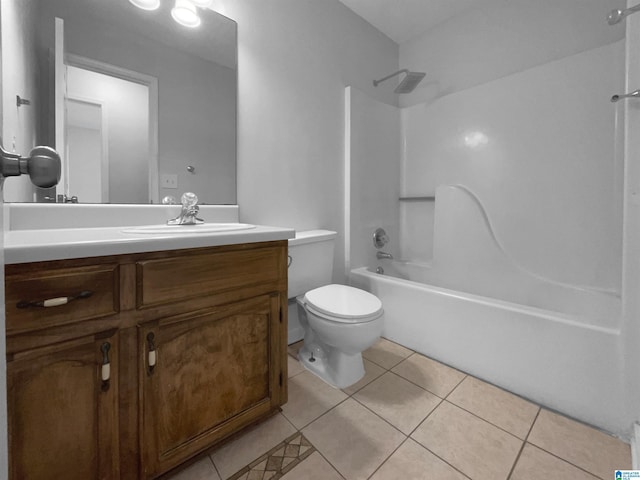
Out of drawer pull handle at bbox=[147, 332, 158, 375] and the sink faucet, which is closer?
drawer pull handle at bbox=[147, 332, 158, 375]

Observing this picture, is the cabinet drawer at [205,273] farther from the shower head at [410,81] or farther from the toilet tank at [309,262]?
the shower head at [410,81]

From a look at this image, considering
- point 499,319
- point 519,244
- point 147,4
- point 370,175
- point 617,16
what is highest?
point 147,4

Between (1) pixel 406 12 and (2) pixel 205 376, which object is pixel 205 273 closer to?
(2) pixel 205 376

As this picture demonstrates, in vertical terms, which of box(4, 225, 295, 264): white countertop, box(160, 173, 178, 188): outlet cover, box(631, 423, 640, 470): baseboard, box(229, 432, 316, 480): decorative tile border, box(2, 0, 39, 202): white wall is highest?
box(2, 0, 39, 202): white wall

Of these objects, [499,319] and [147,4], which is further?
[499,319]

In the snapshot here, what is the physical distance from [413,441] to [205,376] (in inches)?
33.3

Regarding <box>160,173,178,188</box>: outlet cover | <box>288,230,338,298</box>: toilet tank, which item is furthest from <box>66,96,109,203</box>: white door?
<box>288,230,338,298</box>: toilet tank

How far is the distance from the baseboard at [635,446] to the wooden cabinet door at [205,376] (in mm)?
1297

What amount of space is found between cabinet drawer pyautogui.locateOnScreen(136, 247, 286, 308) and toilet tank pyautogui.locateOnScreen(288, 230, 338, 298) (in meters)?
0.46

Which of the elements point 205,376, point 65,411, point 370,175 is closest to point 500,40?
point 370,175

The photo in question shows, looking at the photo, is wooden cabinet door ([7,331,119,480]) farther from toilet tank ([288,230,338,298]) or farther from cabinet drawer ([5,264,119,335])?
toilet tank ([288,230,338,298])

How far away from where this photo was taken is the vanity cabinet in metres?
0.66

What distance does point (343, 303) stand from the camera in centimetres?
141

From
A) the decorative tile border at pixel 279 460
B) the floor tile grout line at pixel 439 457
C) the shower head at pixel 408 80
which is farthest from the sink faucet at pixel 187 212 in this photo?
the shower head at pixel 408 80
